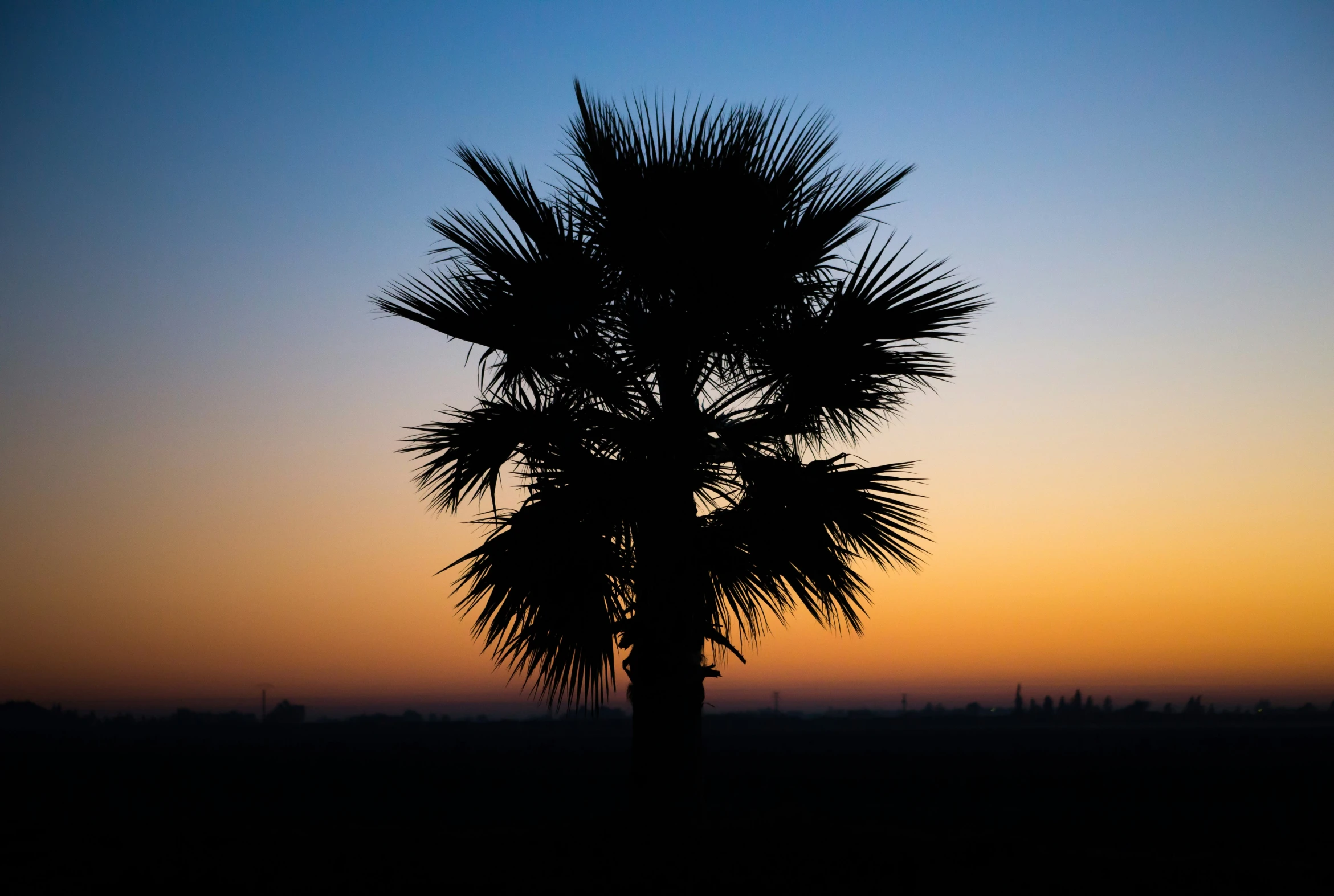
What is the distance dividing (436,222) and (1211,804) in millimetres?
25238

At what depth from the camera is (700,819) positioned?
7969 mm

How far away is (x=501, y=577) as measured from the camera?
8.20m

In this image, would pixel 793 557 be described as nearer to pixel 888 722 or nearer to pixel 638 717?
pixel 638 717

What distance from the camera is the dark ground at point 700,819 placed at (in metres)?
7.69

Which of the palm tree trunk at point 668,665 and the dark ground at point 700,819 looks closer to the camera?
the dark ground at point 700,819

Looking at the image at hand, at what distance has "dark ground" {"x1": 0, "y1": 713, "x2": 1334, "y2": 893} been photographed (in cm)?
769

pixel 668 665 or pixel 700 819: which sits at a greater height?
pixel 668 665

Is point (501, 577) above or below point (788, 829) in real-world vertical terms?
above

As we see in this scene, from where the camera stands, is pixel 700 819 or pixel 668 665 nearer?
pixel 700 819

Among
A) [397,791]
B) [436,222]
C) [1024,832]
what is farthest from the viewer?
[397,791]

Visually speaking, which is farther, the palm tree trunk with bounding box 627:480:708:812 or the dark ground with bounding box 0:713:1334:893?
the palm tree trunk with bounding box 627:480:708:812

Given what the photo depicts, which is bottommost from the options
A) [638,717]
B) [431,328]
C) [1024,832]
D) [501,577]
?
[1024,832]

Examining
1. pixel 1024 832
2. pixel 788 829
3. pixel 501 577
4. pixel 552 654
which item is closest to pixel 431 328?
pixel 501 577

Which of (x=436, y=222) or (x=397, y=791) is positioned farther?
(x=397, y=791)
